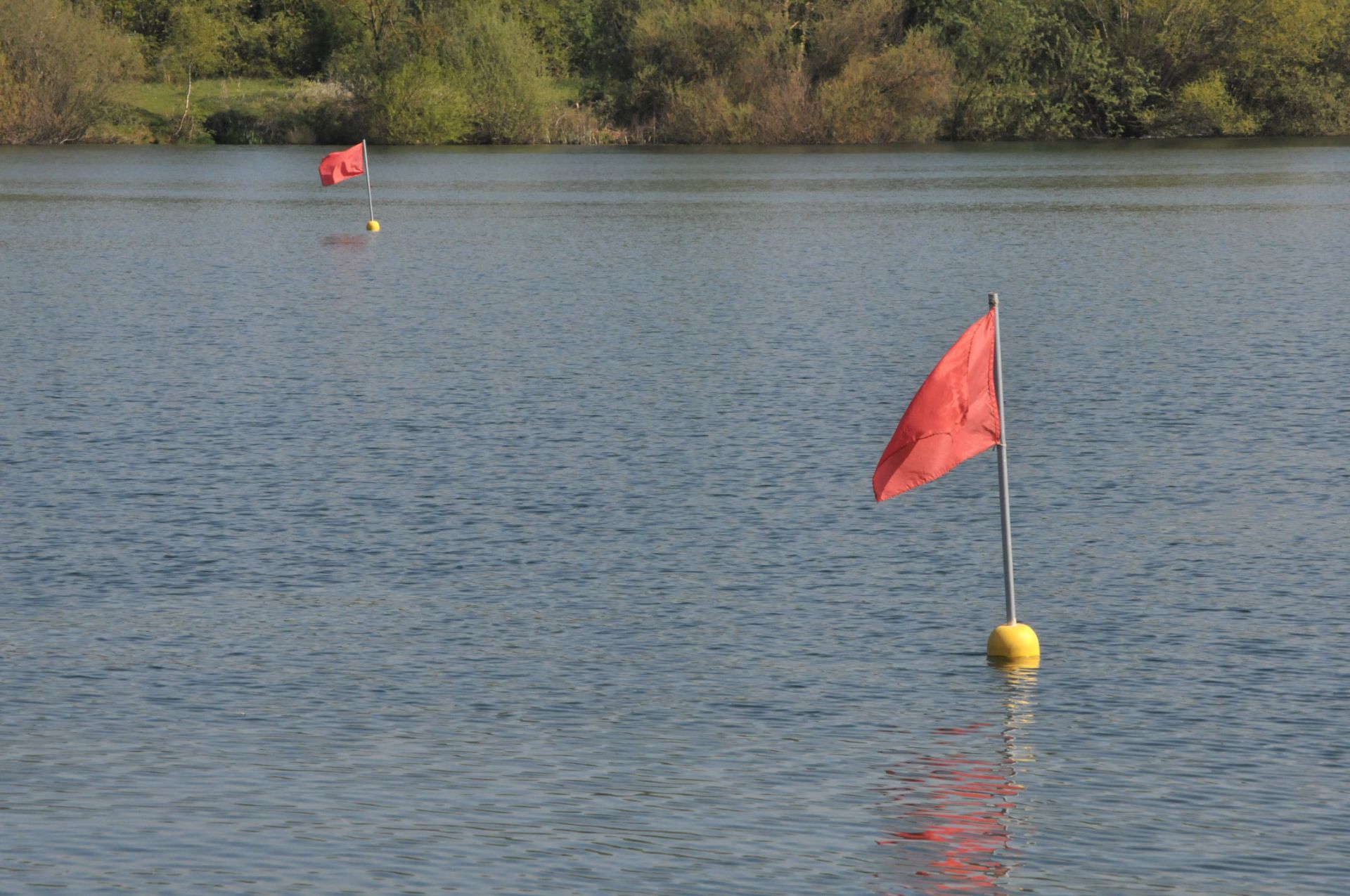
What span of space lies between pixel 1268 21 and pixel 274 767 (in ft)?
373

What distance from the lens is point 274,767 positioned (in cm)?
1118

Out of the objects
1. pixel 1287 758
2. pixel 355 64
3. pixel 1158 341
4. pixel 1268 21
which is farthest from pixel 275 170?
pixel 1287 758

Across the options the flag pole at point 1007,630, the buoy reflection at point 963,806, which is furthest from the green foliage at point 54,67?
the buoy reflection at point 963,806

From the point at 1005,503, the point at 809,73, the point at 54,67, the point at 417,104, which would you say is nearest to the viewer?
the point at 1005,503

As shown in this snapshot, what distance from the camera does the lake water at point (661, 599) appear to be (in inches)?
399

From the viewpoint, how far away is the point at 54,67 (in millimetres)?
115938

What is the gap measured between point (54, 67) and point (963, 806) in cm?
11444

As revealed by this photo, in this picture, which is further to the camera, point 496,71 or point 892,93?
point 496,71

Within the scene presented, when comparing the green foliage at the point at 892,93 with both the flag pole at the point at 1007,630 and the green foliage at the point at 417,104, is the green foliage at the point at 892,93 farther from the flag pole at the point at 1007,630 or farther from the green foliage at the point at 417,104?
the flag pole at the point at 1007,630

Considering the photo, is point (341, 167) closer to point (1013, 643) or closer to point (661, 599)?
point (661, 599)

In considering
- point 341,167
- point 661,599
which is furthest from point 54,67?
point 661,599

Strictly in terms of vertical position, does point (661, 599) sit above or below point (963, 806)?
above

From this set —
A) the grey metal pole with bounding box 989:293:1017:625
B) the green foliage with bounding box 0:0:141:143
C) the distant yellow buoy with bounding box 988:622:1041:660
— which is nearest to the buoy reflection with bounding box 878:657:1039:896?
the distant yellow buoy with bounding box 988:622:1041:660

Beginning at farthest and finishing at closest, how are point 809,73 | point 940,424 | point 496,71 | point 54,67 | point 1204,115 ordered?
point 496,71 < point 1204,115 < point 809,73 < point 54,67 < point 940,424
